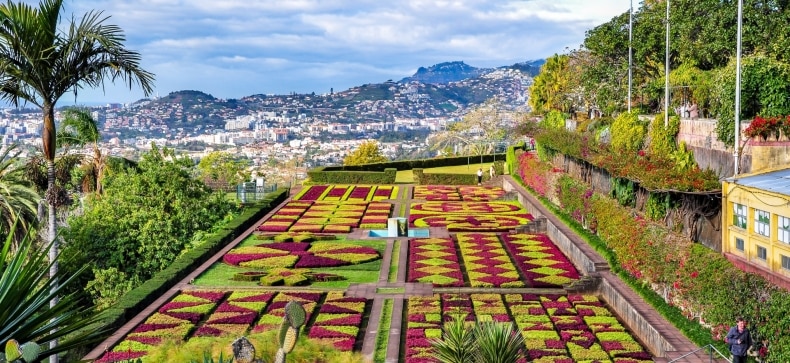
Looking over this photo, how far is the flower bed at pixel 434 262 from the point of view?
1033 inches

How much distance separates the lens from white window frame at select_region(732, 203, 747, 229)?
18062 mm

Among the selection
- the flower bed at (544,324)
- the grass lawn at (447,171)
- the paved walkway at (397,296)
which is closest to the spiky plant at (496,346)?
the flower bed at (544,324)

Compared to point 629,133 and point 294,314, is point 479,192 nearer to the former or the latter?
point 629,133

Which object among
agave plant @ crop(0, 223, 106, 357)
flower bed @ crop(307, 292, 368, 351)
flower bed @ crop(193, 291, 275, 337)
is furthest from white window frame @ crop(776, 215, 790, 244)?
agave plant @ crop(0, 223, 106, 357)

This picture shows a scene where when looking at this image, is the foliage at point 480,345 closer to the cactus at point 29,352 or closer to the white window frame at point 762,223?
the white window frame at point 762,223

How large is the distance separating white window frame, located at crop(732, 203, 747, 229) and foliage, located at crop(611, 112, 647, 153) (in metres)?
14.0

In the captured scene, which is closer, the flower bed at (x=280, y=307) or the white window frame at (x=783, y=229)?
the white window frame at (x=783, y=229)

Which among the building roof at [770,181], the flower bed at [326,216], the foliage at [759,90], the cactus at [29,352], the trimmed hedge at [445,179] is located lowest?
the flower bed at [326,216]

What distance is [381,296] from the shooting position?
78.8 feet

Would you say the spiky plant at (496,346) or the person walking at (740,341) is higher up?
the spiky plant at (496,346)

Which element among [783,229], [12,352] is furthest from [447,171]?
[12,352]

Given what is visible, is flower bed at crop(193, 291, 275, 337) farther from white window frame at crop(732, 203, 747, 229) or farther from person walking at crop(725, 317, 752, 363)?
white window frame at crop(732, 203, 747, 229)

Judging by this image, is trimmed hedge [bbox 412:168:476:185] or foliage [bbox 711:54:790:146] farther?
trimmed hedge [bbox 412:168:476:185]

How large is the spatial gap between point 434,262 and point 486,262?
5.61 ft
